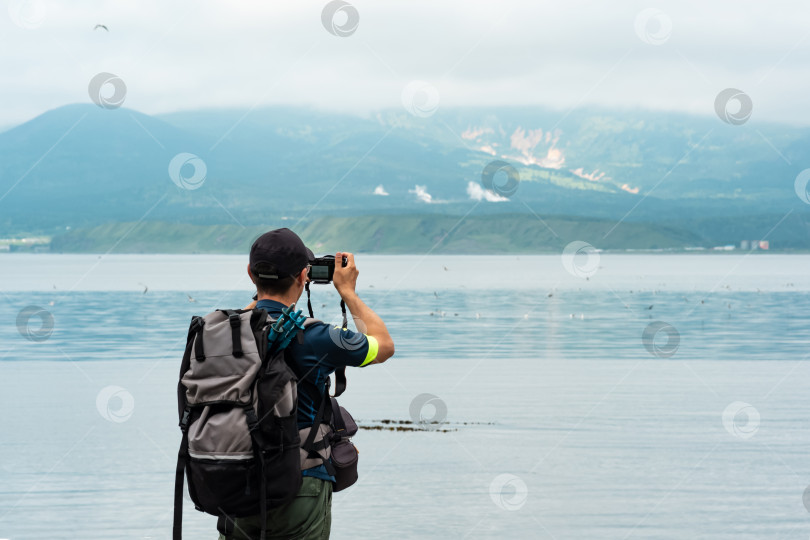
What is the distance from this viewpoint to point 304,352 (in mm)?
5676

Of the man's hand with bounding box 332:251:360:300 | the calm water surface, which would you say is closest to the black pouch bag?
the man's hand with bounding box 332:251:360:300

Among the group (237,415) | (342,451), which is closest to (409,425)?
(342,451)

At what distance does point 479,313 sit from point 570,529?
146 ft

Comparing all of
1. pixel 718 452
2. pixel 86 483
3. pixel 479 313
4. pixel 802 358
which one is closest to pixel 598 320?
pixel 479 313

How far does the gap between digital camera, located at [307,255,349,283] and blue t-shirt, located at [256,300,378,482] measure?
0.34 m

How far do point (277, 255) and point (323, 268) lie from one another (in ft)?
1.36

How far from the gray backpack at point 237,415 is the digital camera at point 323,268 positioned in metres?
0.56

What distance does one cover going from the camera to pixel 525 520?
12.9 metres

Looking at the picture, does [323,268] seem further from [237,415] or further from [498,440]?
[498,440]

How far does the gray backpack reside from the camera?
544 cm

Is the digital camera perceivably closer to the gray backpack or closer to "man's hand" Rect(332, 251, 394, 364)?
"man's hand" Rect(332, 251, 394, 364)

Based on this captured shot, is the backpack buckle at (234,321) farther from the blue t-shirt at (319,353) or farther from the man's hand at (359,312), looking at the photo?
the man's hand at (359,312)

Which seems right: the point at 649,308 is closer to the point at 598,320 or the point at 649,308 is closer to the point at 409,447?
the point at 598,320

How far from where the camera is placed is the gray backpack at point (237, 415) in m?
5.44
